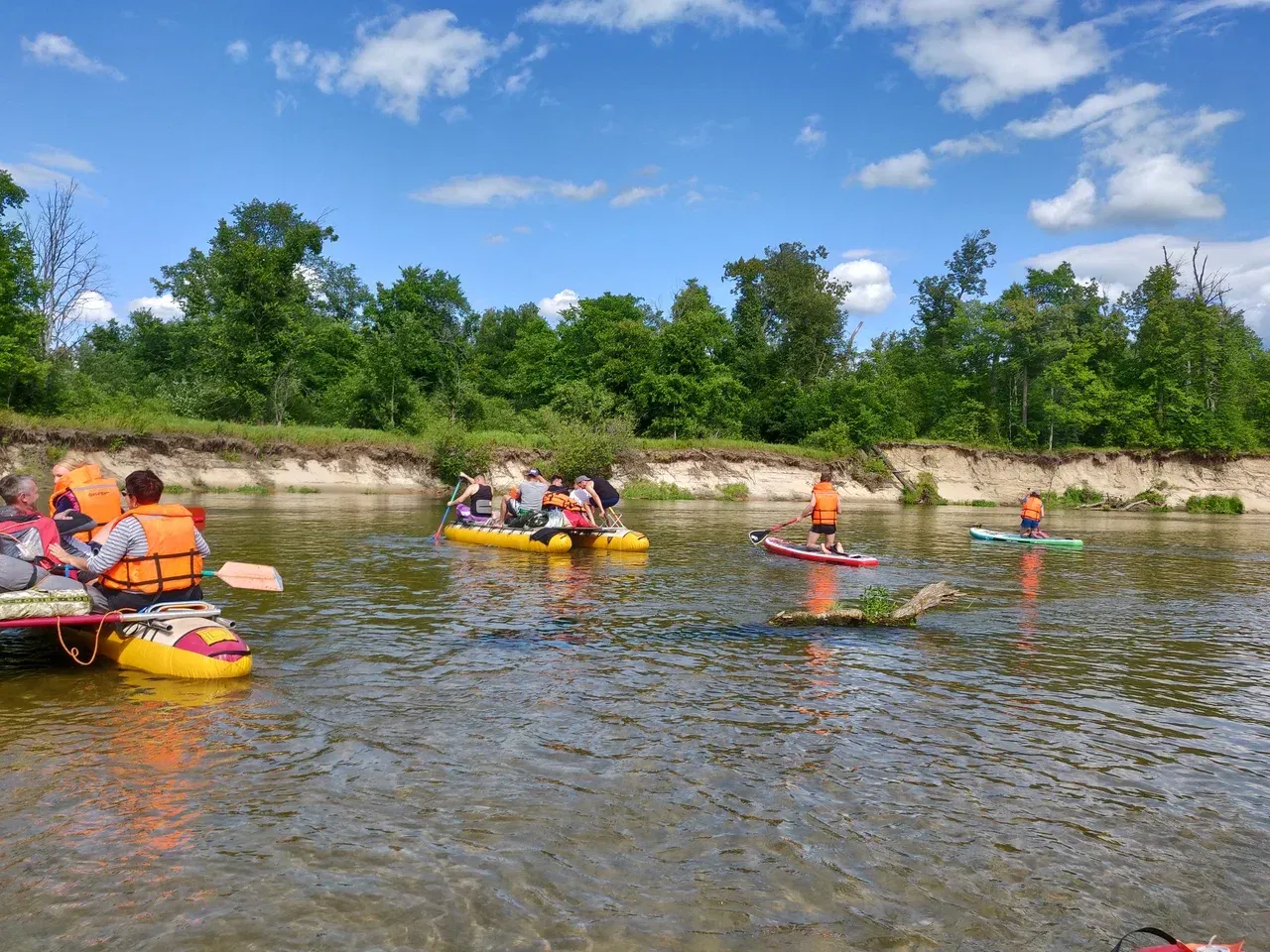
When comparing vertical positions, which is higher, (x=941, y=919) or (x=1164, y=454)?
(x=1164, y=454)

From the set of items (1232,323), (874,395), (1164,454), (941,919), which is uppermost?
(1232,323)

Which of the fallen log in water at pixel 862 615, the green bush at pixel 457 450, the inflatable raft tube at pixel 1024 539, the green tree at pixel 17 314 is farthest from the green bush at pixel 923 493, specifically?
the green tree at pixel 17 314

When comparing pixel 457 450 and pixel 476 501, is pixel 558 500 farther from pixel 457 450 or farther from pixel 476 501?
pixel 457 450

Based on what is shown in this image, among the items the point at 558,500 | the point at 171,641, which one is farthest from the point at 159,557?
the point at 558,500

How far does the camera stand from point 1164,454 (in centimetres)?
5150

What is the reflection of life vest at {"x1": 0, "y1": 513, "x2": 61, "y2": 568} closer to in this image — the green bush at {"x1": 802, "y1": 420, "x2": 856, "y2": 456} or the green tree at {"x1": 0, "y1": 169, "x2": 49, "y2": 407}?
the green tree at {"x1": 0, "y1": 169, "x2": 49, "y2": 407}

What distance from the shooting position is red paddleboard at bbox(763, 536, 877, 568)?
1741cm

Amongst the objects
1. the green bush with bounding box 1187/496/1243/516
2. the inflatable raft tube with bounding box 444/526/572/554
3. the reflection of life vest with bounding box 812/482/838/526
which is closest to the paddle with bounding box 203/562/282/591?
the inflatable raft tube with bounding box 444/526/572/554

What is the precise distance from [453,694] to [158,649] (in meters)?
2.68

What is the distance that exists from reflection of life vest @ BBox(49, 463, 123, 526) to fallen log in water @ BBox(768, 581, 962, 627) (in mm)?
7794

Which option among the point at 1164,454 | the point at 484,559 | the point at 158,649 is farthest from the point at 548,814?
the point at 1164,454

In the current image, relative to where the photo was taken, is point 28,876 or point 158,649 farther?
point 158,649

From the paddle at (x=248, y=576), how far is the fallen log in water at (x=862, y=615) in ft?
19.0

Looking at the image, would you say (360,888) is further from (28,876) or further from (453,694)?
(453,694)
